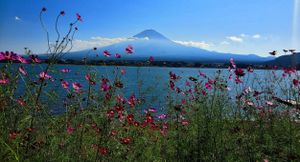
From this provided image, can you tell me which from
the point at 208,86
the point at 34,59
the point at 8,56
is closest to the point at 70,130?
the point at 34,59

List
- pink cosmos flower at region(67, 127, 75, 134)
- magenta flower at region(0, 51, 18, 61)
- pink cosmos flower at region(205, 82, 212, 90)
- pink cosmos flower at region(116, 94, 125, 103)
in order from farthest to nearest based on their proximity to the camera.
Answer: pink cosmos flower at region(205, 82, 212, 90), pink cosmos flower at region(116, 94, 125, 103), pink cosmos flower at region(67, 127, 75, 134), magenta flower at region(0, 51, 18, 61)

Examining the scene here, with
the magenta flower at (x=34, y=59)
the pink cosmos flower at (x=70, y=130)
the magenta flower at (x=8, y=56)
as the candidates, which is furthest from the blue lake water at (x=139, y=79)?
the pink cosmos flower at (x=70, y=130)

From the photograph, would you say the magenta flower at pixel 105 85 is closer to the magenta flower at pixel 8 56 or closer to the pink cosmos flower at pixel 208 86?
Result: the magenta flower at pixel 8 56

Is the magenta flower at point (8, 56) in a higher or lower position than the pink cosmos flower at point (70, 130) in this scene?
higher

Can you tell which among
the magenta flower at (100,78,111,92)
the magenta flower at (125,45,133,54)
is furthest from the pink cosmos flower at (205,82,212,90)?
the magenta flower at (100,78,111,92)

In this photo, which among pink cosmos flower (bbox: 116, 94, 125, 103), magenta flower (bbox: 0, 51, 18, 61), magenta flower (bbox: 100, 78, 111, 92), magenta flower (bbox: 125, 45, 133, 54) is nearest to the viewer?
magenta flower (bbox: 0, 51, 18, 61)

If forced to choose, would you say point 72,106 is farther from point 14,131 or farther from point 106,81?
point 14,131

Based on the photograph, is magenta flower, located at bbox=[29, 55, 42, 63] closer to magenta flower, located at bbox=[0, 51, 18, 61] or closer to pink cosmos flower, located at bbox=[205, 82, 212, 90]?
magenta flower, located at bbox=[0, 51, 18, 61]

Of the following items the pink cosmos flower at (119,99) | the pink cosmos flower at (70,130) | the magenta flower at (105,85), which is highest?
the magenta flower at (105,85)

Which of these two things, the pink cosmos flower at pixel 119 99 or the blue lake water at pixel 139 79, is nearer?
the blue lake water at pixel 139 79

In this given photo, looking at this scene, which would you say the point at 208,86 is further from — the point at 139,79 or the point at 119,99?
the point at 119,99

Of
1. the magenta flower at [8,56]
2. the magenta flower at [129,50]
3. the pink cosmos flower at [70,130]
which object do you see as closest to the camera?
the magenta flower at [8,56]

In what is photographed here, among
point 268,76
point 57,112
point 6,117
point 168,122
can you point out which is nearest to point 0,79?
point 6,117

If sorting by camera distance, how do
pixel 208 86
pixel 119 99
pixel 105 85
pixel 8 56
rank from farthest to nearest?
pixel 208 86 < pixel 119 99 < pixel 105 85 < pixel 8 56
